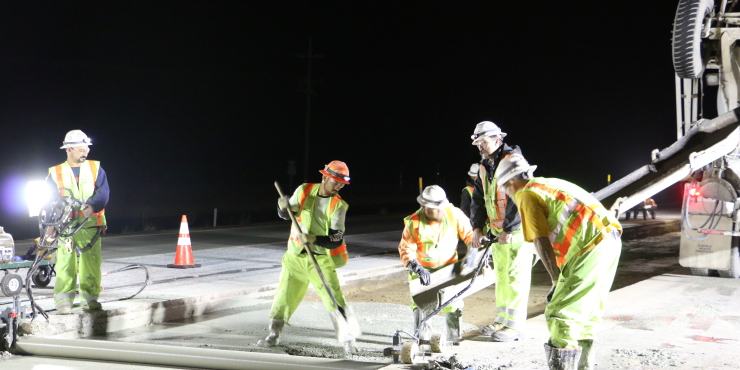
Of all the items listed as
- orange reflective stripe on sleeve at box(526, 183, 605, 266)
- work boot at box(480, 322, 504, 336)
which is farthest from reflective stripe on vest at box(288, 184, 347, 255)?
orange reflective stripe on sleeve at box(526, 183, 605, 266)

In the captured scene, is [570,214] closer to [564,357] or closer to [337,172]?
[564,357]

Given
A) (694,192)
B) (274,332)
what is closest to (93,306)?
(274,332)

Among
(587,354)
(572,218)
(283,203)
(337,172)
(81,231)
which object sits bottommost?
(587,354)

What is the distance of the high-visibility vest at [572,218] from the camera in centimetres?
458

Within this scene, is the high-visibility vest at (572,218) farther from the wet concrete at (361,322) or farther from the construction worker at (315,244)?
the construction worker at (315,244)

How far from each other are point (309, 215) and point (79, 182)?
2511mm

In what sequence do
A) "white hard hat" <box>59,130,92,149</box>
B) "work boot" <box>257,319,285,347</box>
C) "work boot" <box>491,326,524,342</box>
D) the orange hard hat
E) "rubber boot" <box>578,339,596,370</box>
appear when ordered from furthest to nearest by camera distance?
"white hard hat" <box>59,130,92,149</box>
"work boot" <box>257,319,285,347</box>
the orange hard hat
"work boot" <box>491,326,524,342</box>
"rubber boot" <box>578,339,596,370</box>

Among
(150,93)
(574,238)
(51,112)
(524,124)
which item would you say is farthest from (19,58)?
(574,238)

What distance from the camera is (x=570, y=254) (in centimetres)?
Answer: 464

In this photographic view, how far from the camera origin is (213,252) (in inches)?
525

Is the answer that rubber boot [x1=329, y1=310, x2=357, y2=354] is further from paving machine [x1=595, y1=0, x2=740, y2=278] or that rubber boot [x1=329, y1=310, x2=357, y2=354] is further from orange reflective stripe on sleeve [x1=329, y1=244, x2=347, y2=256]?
paving machine [x1=595, y1=0, x2=740, y2=278]

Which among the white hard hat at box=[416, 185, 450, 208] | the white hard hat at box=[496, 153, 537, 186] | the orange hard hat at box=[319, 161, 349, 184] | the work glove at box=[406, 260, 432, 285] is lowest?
the work glove at box=[406, 260, 432, 285]

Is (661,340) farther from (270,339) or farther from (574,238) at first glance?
(270,339)

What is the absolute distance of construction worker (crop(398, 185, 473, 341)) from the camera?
6.67m
